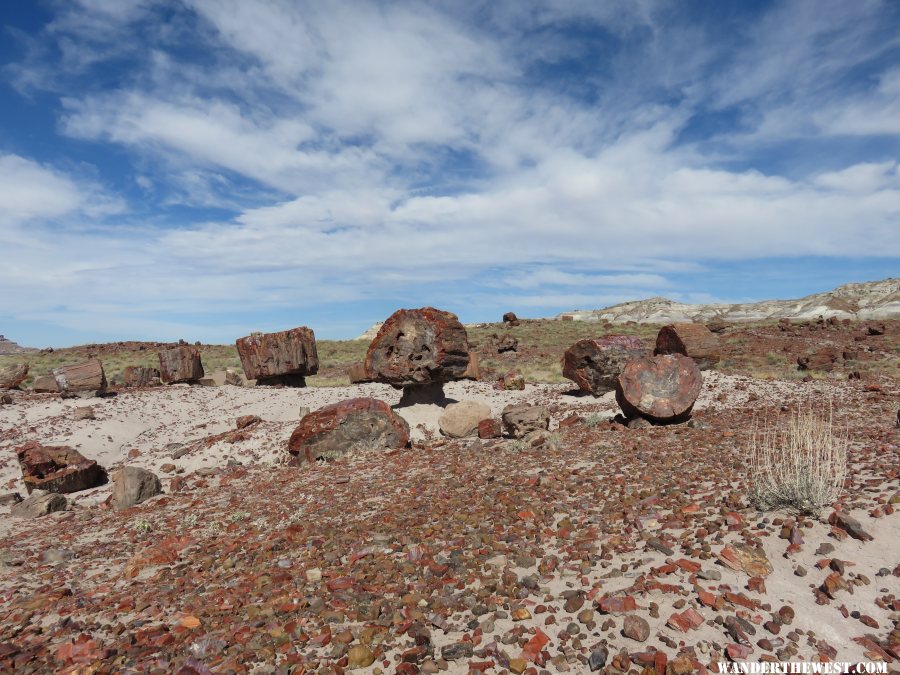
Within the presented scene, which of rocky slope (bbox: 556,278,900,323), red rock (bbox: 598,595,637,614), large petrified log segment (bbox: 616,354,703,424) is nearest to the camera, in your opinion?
red rock (bbox: 598,595,637,614)

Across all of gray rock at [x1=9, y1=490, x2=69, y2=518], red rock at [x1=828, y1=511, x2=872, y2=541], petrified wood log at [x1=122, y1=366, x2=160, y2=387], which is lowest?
gray rock at [x1=9, y1=490, x2=69, y2=518]

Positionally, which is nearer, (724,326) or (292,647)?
(292,647)

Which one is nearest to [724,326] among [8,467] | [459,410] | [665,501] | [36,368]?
[459,410]

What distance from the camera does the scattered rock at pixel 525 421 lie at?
430 inches

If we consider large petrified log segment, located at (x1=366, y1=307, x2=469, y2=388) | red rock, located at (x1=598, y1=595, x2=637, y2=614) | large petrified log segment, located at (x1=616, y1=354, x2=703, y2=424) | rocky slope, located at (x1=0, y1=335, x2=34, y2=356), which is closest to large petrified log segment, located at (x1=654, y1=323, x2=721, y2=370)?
large petrified log segment, located at (x1=616, y1=354, x2=703, y2=424)

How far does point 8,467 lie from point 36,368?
1241 inches

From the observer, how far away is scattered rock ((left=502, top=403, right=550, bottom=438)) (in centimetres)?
1093

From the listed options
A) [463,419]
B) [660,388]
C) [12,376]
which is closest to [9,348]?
[12,376]

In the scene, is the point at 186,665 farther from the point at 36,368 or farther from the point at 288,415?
the point at 36,368

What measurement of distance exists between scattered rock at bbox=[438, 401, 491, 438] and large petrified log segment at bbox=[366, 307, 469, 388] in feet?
6.75

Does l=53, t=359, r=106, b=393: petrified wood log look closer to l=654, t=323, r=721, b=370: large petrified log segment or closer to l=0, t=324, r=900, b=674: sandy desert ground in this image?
l=0, t=324, r=900, b=674: sandy desert ground

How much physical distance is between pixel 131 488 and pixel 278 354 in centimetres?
1300

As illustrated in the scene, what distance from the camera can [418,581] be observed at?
4.88 m

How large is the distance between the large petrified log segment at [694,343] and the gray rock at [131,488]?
1812cm
